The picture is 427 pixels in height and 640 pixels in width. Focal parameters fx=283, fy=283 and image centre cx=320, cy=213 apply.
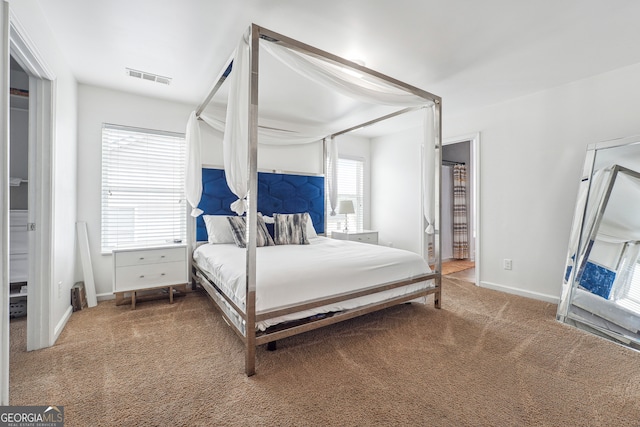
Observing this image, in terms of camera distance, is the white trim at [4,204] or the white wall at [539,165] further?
the white wall at [539,165]

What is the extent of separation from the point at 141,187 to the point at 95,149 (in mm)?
623

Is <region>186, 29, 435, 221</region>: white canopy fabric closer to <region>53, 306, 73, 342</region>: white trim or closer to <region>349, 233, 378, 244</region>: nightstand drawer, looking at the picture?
<region>349, 233, 378, 244</region>: nightstand drawer

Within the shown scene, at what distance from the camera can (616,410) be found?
5.17 feet

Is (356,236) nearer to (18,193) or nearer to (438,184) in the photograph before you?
(438,184)

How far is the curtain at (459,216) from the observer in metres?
6.03

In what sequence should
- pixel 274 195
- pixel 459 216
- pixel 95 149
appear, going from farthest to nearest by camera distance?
pixel 459 216 < pixel 274 195 < pixel 95 149

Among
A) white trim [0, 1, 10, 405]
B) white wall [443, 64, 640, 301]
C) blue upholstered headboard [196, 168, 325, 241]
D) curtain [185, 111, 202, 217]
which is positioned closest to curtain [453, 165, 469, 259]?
white wall [443, 64, 640, 301]

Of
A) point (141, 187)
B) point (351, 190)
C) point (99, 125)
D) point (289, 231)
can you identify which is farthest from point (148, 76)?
point (351, 190)

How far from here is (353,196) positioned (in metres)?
5.54

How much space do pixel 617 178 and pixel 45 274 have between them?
5.10 m

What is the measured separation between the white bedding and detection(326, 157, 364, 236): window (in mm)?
2055

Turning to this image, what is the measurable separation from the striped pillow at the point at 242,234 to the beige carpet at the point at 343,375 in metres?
0.96

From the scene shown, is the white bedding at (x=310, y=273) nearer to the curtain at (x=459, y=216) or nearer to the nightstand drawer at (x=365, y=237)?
the nightstand drawer at (x=365, y=237)

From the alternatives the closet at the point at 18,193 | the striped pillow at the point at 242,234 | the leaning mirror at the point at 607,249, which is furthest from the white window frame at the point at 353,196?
the closet at the point at 18,193
